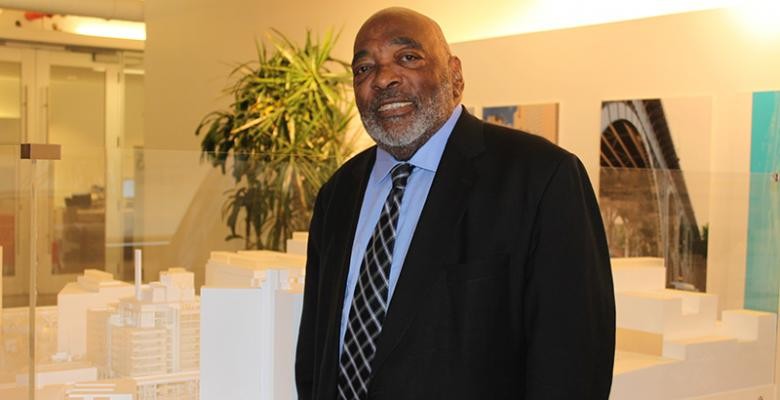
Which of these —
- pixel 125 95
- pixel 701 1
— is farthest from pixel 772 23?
pixel 125 95

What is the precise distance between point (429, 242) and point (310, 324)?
0.43 meters

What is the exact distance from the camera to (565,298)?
1477 millimetres

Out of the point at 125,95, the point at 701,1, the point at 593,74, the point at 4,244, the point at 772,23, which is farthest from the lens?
the point at 125,95

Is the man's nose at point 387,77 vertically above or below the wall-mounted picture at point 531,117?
below

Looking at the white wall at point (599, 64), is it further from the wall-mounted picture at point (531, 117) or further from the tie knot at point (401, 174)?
the tie knot at point (401, 174)

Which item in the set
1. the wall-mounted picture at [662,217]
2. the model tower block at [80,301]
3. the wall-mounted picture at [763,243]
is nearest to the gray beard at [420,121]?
the model tower block at [80,301]

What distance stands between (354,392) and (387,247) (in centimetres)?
25

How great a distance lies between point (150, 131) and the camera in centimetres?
866

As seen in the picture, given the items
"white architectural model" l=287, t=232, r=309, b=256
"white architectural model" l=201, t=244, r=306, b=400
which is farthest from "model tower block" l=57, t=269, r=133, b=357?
"white architectural model" l=287, t=232, r=309, b=256

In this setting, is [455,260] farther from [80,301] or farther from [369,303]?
[80,301]

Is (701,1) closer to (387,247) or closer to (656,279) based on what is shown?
(656,279)

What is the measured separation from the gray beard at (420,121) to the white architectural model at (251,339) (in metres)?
0.62

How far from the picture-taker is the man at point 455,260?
149 cm

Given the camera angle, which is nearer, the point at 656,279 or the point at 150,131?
the point at 656,279
